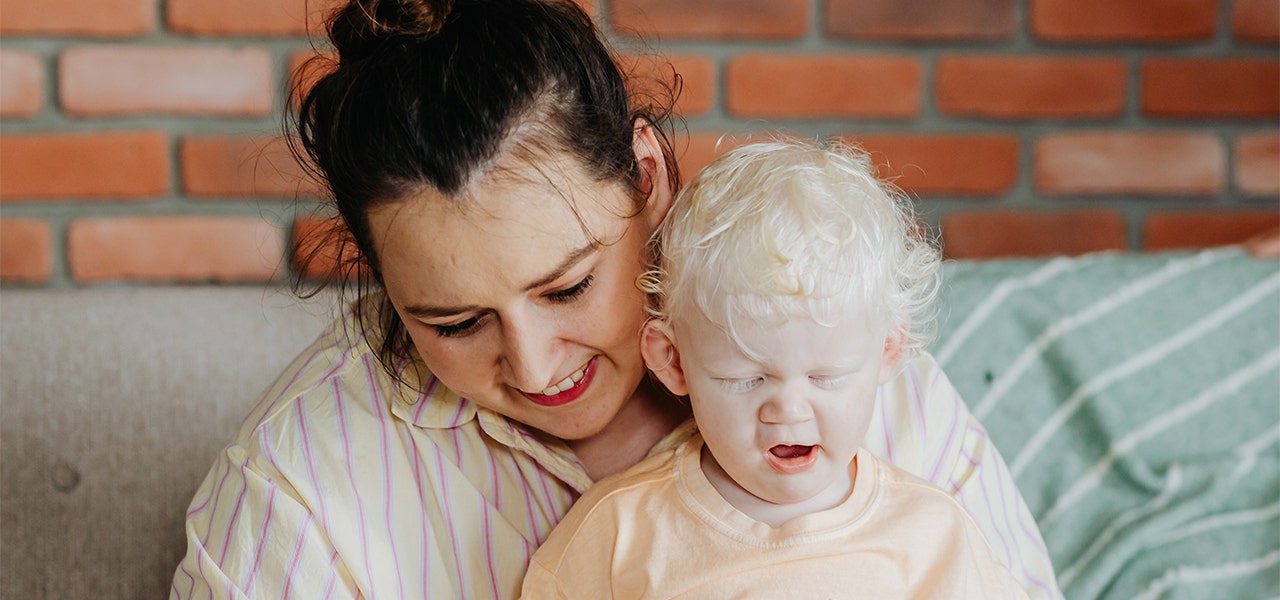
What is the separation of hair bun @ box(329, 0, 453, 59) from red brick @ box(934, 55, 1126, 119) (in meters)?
1.16

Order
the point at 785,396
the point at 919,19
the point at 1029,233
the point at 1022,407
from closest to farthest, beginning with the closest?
the point at 785,396 → the point at 1022,407 → the point at 919,19 → the point at 1029,233

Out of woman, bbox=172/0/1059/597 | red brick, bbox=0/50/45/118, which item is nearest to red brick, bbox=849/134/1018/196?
woman, bbox=172/0/1059/597

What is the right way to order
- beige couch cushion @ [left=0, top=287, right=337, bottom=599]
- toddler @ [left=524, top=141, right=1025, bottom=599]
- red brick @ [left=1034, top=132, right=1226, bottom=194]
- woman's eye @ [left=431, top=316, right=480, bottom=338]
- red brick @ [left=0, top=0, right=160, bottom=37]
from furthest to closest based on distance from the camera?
red brick @ [left=1034, top=132, right=1226, bottom=194]
red brick @ [left=0, top=0, right=160, bottom=37]
beige couch cushion @ [left=0, top=287, right=337, bottom=599]
woman's eye @ [left=431, top=316, right=480, bottom=338]
toddler @ [left=524, top=141, right=1025, bottom=599]

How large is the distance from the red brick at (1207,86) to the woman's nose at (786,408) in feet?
4.45

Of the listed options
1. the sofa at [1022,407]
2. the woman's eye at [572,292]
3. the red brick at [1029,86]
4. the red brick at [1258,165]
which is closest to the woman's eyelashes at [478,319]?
the woman's eye at [572,292]

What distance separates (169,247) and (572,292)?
1098 mm

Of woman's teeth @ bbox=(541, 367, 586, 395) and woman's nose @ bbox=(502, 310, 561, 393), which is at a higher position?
woman's nose @ bbox=(502, 310, 561, 393)

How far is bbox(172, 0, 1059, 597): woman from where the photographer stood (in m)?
0.96

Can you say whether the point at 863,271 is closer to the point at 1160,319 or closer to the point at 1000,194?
the point at 1160,319

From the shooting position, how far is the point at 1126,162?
204 centimetres

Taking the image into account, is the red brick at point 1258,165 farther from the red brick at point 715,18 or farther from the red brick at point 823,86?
the red brick at point 715,18

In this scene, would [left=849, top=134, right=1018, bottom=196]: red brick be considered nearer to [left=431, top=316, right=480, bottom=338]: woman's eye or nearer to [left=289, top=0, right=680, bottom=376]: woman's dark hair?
[left=289, top=0, right=680, bottom=376]: woman's dark hair

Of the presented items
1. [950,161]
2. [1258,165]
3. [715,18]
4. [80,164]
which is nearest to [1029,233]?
[950,161]

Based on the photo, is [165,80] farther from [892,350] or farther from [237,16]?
[892,350]
